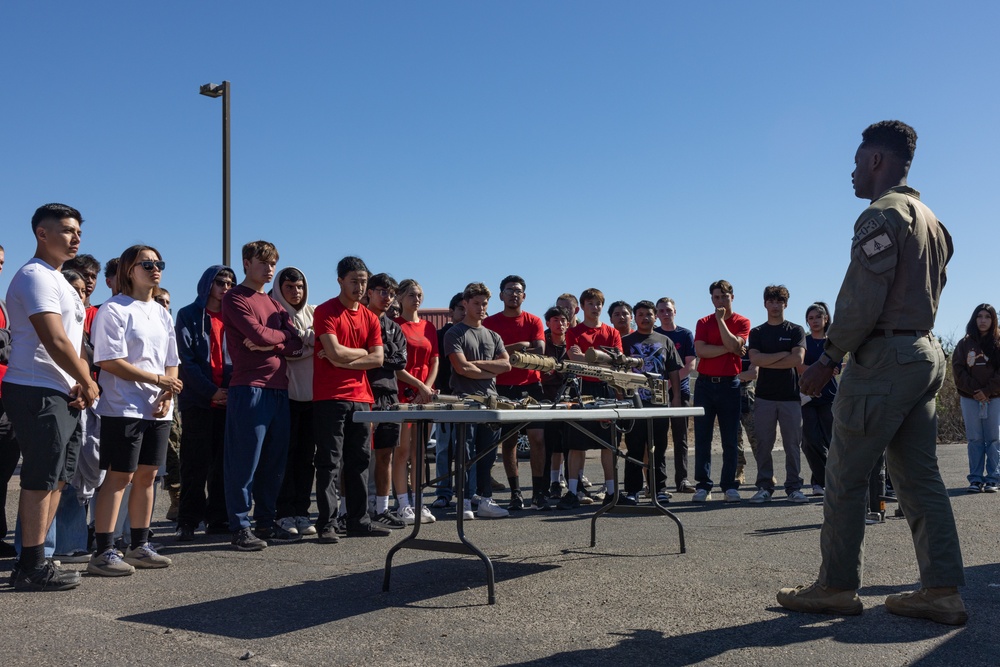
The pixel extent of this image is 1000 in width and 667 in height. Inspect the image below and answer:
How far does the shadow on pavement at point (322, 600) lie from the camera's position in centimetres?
418

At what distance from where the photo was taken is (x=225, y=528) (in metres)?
7.41

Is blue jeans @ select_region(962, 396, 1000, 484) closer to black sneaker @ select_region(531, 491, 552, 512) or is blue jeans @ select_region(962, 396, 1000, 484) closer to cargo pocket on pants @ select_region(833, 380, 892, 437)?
black sneaker @ select_region(531, 491, 552, 512)

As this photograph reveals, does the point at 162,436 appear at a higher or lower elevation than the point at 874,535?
higher

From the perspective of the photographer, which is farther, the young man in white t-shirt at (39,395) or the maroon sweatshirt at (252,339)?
the maroon sweatshirt at (252,339)

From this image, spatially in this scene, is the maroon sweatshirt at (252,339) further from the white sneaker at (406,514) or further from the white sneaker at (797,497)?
the white sneaker at (797,497)

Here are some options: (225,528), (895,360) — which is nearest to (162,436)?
(225,528)

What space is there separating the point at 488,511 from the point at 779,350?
3.47m

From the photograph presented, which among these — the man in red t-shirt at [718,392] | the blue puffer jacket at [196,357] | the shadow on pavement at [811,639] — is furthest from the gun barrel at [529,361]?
the man in red t-shirt at [718,392]

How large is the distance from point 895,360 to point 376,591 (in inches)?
115

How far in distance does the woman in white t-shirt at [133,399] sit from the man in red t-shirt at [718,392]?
5502mm

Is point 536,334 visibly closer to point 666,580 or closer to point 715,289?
point 715,289

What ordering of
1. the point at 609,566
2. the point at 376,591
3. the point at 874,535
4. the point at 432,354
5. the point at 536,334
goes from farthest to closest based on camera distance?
the point at 536,334, the point at 432,354, the point at 874,535, the point at 609,566, the point at 376,591

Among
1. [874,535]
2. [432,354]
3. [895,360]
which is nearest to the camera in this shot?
[895,360]

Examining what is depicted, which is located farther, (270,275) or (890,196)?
(270,275)
